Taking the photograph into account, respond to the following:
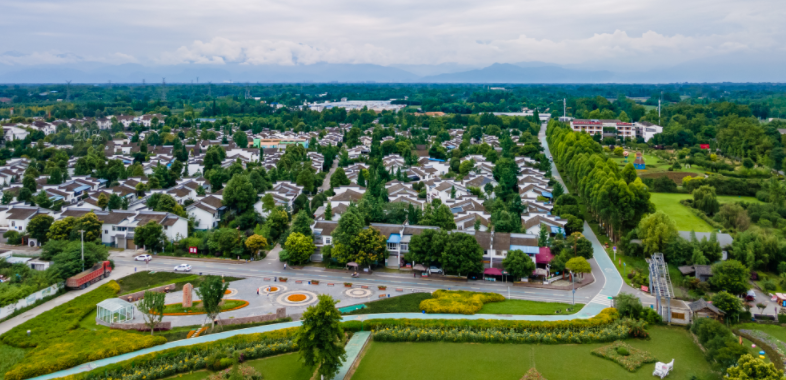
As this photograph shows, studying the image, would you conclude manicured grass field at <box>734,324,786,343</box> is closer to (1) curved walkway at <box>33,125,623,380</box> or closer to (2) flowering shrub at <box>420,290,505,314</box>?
(1) curved walkway at <box>33,125,623,380</box>

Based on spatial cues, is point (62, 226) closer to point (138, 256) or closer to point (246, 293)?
point (138, 256)

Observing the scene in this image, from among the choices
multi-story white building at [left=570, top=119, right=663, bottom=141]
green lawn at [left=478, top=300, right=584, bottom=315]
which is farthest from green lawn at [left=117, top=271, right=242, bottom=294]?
multi-story white building at [left=570, top=119, right=663, bottom=141]

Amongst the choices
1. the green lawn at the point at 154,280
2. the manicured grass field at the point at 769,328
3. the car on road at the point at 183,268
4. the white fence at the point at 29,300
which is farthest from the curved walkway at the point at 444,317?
the car on road at the point at 183,268

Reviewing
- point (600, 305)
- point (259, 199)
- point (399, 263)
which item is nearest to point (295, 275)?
point (399, 263)

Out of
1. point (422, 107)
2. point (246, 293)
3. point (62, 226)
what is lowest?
point (246, 293)

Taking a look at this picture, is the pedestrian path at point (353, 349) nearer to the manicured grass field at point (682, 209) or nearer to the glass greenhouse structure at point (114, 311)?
the glass greenhouse structure at point (114, 311)
